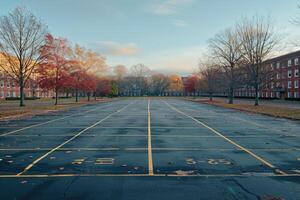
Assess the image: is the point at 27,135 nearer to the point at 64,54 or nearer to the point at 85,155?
the point at 85,155

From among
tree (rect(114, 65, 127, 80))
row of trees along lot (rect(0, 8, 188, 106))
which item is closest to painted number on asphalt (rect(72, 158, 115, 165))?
row of trees along lot (rect(0, 8, 188, 106))

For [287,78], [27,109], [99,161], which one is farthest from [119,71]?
[99,161]

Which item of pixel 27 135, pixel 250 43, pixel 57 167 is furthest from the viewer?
pixel 250 43

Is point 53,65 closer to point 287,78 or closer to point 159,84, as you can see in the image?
point 287,78

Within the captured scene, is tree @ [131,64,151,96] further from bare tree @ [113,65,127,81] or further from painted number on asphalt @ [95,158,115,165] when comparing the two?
painted number on asphalt @ [95,158,115,165]

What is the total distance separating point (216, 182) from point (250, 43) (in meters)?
39.6

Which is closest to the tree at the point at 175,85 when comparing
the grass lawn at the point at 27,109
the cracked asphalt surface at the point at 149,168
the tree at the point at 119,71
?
the tree at the point at 119,71

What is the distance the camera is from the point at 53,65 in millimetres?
43656

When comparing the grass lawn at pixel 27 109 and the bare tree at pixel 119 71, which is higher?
the bare tree at pixel 119 71

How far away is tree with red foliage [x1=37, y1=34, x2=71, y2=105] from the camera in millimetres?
42312

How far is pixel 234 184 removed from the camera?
638cm

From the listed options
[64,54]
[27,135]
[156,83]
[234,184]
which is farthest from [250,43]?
[156,83]

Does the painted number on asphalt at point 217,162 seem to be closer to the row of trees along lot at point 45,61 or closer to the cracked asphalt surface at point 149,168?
the cracked asphalt surface at point 149,168

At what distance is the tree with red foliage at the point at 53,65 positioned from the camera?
42.3m
